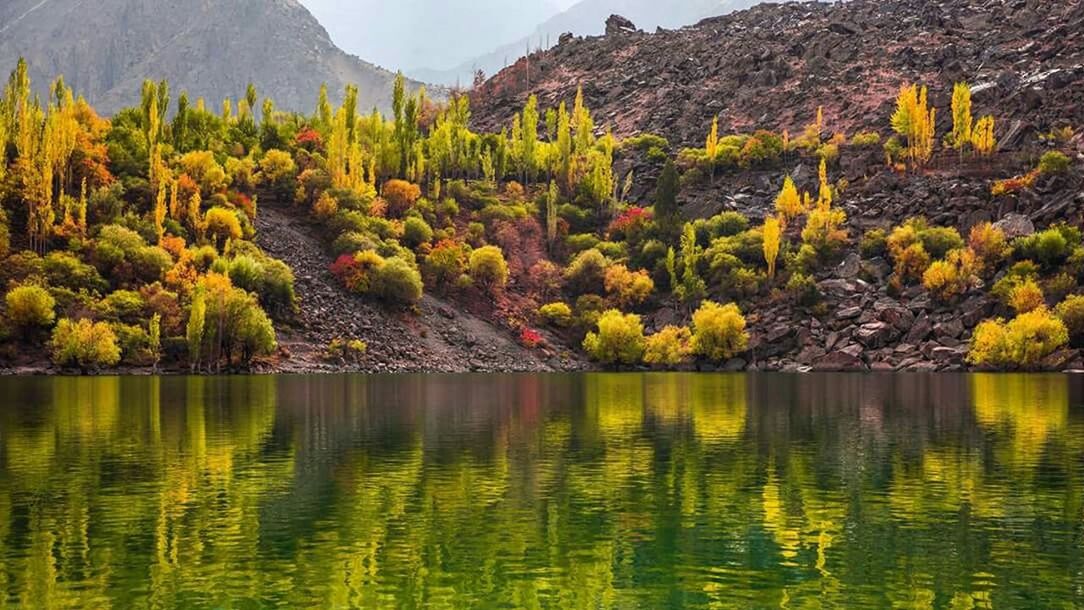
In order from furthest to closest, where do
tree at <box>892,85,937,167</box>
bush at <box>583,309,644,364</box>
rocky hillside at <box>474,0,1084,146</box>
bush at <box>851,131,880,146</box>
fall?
1. bush at <box>851,131,880,146</box>
2. rocky hillside at <box>474,0,1084,146</box>
3. tree at <box>892,85,937,167</box>
4. bush at <box>583,309,644,364</box>

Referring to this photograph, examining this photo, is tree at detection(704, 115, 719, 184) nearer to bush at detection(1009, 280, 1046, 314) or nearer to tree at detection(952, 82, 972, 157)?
tree at detection(952, 82, 972, 157)

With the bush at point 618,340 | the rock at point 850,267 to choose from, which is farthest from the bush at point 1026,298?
the bush at point 618,340

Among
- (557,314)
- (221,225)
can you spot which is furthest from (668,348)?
(221,225)

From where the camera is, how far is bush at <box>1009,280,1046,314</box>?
105625mm

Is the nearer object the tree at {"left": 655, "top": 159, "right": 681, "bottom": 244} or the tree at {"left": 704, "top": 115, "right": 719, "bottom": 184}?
the tree at {"left": 655, "top": 159, "right": 681, "bottom": 244}

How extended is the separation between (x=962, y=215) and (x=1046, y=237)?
1540 centimetres

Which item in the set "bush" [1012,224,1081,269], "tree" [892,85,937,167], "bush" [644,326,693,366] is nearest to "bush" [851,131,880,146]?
"tree" [892,85,937,167]

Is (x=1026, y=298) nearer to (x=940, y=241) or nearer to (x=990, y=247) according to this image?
(x=990, y=247)

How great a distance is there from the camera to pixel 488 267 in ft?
437

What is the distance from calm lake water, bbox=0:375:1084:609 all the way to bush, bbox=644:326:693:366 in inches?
2549

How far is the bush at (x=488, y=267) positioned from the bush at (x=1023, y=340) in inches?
2356

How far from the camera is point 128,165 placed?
408ft

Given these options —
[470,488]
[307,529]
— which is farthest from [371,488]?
[307,529]

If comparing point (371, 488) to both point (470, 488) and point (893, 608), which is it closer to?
point (470, 488)
